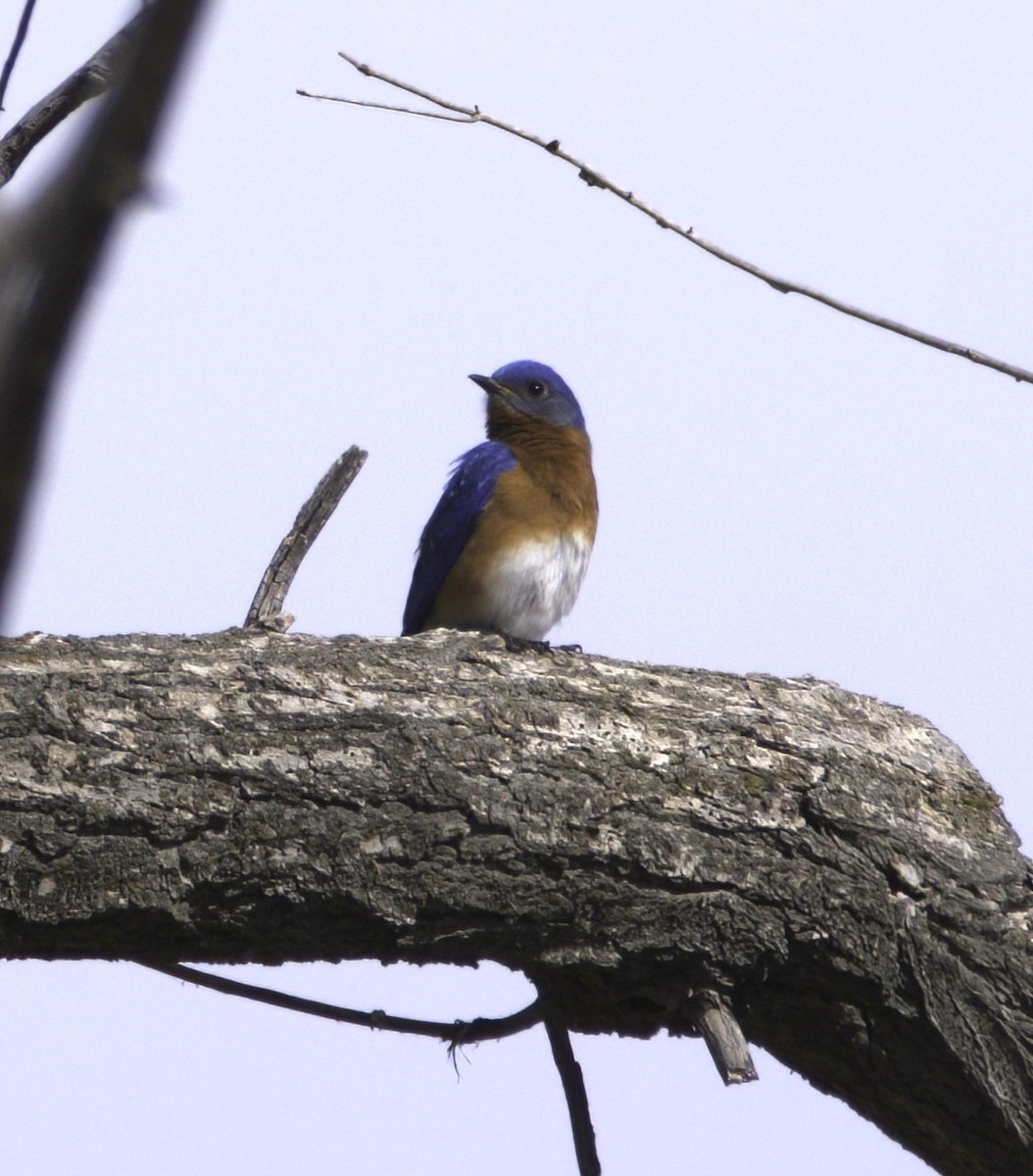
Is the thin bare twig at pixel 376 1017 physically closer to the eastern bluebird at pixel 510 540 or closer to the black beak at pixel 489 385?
the eastern bluebird at pixel 510 540

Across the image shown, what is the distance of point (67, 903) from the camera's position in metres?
4.09

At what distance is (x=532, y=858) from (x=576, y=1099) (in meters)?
1.21

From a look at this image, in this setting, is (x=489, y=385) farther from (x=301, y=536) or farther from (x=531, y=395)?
(x=301, y=536)

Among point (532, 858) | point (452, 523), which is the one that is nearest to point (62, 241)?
point (532, 858)

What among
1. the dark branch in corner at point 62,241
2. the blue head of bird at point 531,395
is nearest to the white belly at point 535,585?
the blue head of bird at point 531,395

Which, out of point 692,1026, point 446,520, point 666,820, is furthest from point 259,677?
point 446,520

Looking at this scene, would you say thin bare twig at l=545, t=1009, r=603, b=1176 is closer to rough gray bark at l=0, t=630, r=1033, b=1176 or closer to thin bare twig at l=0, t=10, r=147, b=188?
rough gray bark at l=0, t=630, r=1033, b=1176

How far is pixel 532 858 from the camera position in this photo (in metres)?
4.34

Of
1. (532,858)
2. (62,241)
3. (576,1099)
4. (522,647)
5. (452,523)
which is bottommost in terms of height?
(576,1099)

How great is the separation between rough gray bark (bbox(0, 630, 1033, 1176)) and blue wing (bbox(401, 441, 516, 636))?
3225mm

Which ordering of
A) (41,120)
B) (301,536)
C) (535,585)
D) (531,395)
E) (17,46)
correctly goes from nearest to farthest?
(17,46), (41,120), (301,536), (535,585), (531,395)

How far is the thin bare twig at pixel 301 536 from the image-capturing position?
5.82m

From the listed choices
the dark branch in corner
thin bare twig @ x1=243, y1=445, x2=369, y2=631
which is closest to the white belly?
thin bare twig @ x1=243, y1=445, x2=369, y2=631

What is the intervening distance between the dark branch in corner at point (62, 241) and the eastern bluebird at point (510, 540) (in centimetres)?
650
